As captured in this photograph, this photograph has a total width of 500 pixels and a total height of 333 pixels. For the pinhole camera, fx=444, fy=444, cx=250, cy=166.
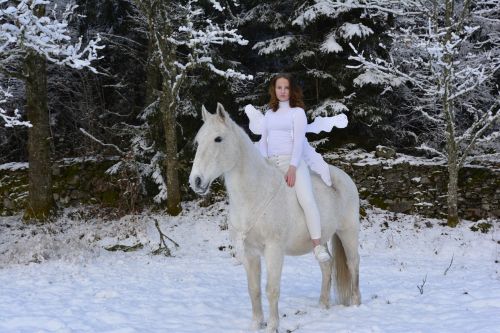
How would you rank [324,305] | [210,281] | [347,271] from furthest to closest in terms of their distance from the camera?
[210,281] → [347,271] → [324,305]

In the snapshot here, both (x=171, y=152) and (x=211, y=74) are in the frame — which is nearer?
(x=171, y=152)

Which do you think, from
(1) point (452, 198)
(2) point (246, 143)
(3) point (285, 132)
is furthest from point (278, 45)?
(2) point (246, 143)

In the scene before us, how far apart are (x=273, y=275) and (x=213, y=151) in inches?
55.0

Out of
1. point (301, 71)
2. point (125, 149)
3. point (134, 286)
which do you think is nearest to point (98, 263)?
point (134, 286)

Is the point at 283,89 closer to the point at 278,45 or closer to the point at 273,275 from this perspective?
the point at 273,275

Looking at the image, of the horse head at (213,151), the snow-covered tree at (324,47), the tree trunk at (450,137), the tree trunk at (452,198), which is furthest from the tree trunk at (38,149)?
the tree trunk at (452,198)

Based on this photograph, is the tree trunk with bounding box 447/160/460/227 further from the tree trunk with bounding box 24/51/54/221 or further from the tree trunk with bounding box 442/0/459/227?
the tree trunk with bounding box 24/51/54/221

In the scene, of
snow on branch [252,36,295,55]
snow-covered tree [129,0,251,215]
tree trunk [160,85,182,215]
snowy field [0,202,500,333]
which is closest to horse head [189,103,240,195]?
snowy field [0,202,500,333]

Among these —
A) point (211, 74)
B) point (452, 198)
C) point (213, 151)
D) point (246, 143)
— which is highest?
point (211, 74)

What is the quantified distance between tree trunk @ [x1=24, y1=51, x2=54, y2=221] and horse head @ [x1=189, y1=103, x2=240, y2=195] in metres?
9.86

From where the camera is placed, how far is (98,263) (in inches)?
330

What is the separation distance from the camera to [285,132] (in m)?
4.91

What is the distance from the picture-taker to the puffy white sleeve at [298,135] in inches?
185

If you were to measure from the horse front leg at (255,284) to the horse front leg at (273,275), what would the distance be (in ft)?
0.90
